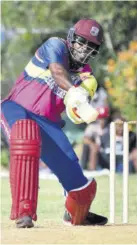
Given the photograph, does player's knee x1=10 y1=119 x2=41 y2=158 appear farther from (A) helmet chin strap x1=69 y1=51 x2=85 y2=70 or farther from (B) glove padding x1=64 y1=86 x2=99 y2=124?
(A) helmet chin strap x1=69 y1=51 x2=85 y2=70

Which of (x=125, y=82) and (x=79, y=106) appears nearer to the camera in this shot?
(x=79, y=106)

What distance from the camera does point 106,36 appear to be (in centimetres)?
2045

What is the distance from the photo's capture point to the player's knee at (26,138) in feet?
22.7

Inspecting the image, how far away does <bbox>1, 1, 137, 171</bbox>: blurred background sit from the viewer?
62.1 ft

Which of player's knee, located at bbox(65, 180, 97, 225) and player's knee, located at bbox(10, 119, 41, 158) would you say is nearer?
player's knee, located at bbox(10, 119, 41, 158)

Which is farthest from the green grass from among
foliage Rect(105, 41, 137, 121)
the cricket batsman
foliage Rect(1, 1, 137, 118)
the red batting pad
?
foliage Rect(1, 1, 137, 118)

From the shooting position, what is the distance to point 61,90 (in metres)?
7.20

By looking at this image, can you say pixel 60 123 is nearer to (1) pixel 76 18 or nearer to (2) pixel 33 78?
(2) pixel 33 78

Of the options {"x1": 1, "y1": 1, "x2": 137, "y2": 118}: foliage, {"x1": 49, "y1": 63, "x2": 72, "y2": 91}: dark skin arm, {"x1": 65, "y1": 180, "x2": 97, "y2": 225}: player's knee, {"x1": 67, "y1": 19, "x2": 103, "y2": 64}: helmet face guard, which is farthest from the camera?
{"x1": 1, "y1": 1, "x2": 137, "y2": 118}: foliage

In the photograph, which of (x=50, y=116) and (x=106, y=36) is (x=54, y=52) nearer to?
(x=50, y=116)

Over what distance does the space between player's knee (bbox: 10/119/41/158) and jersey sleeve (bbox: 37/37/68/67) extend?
1.67 feet

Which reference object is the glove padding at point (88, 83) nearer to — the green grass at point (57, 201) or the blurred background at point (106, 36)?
the green grass at point (57, 201)

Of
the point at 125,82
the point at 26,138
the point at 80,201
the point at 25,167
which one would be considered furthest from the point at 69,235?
the point at 125,82

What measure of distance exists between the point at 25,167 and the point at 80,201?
716 millimetres
